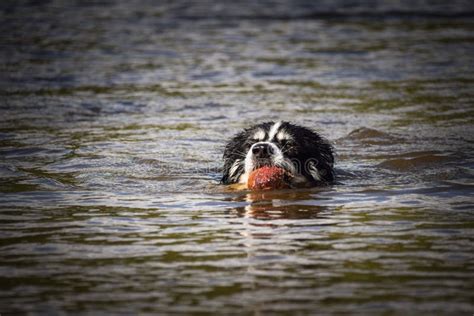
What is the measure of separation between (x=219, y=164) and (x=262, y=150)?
2.11m

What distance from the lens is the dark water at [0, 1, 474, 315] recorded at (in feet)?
19.7

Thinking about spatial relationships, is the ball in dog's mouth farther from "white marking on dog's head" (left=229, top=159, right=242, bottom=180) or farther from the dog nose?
"white marking on dog's head" (left=229, top=159, right=242, bottom=180)

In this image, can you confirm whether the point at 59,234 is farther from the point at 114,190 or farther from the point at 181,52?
the point at 181,52

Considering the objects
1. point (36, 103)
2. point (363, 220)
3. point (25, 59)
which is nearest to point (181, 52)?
point (25, 59)

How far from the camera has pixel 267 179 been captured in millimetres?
9477

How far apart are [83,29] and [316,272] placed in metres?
18.8

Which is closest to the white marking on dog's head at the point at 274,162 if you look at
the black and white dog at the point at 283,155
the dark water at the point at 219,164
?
the black and white dog at the point at 283,155

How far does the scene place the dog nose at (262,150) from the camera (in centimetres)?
945

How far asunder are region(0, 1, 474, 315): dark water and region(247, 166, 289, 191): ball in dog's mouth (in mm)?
184

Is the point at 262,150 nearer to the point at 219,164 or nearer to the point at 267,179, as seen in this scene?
the point at 267,179

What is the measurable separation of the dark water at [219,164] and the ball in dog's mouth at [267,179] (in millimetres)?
184

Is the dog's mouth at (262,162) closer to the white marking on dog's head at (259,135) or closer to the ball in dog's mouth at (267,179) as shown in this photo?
the ball in dog's mouth at (267,179)

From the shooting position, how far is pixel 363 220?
798 cm

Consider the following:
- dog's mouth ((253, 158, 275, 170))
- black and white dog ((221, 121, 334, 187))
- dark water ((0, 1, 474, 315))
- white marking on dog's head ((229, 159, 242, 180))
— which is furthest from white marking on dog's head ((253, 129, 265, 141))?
dark water ((0, 1, 474, 315))
